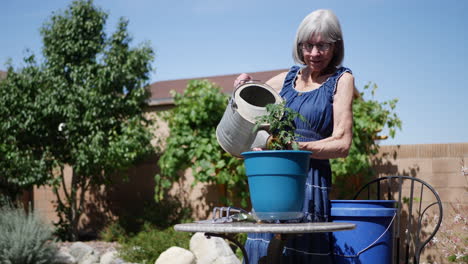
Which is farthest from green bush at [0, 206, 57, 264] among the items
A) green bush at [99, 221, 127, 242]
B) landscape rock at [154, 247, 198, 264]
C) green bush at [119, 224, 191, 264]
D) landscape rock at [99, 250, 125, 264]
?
landscape rock at [154, 247, 198, 264]

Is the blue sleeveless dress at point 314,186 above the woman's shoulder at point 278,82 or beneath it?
beneath

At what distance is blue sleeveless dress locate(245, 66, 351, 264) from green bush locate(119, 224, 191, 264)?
3.76m

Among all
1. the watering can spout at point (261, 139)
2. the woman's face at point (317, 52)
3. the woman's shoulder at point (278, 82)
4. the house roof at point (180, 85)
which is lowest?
the watering can spout at point (261, 139)

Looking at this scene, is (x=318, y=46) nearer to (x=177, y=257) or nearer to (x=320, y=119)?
(x=320, y=119)

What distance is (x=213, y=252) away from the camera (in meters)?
5.03

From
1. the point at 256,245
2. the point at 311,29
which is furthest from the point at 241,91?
the point at 256,245

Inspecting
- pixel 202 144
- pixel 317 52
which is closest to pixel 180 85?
pixel 202 144

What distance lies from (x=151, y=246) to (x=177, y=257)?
743mm

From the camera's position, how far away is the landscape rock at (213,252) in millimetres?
4980

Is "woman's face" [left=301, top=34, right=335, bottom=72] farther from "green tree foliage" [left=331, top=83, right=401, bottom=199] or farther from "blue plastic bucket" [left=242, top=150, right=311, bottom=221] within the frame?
"green tree foliage" [left=331, top=83, right=401, bottom=199]

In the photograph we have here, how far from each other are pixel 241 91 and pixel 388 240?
2.53 ft

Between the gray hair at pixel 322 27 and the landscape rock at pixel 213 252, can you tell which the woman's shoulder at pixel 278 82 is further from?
the landscape rock at pixel 213 252

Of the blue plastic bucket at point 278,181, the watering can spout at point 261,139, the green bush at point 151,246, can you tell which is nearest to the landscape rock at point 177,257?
the green bush at point 151,246

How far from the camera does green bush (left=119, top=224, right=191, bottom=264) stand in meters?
5.58
